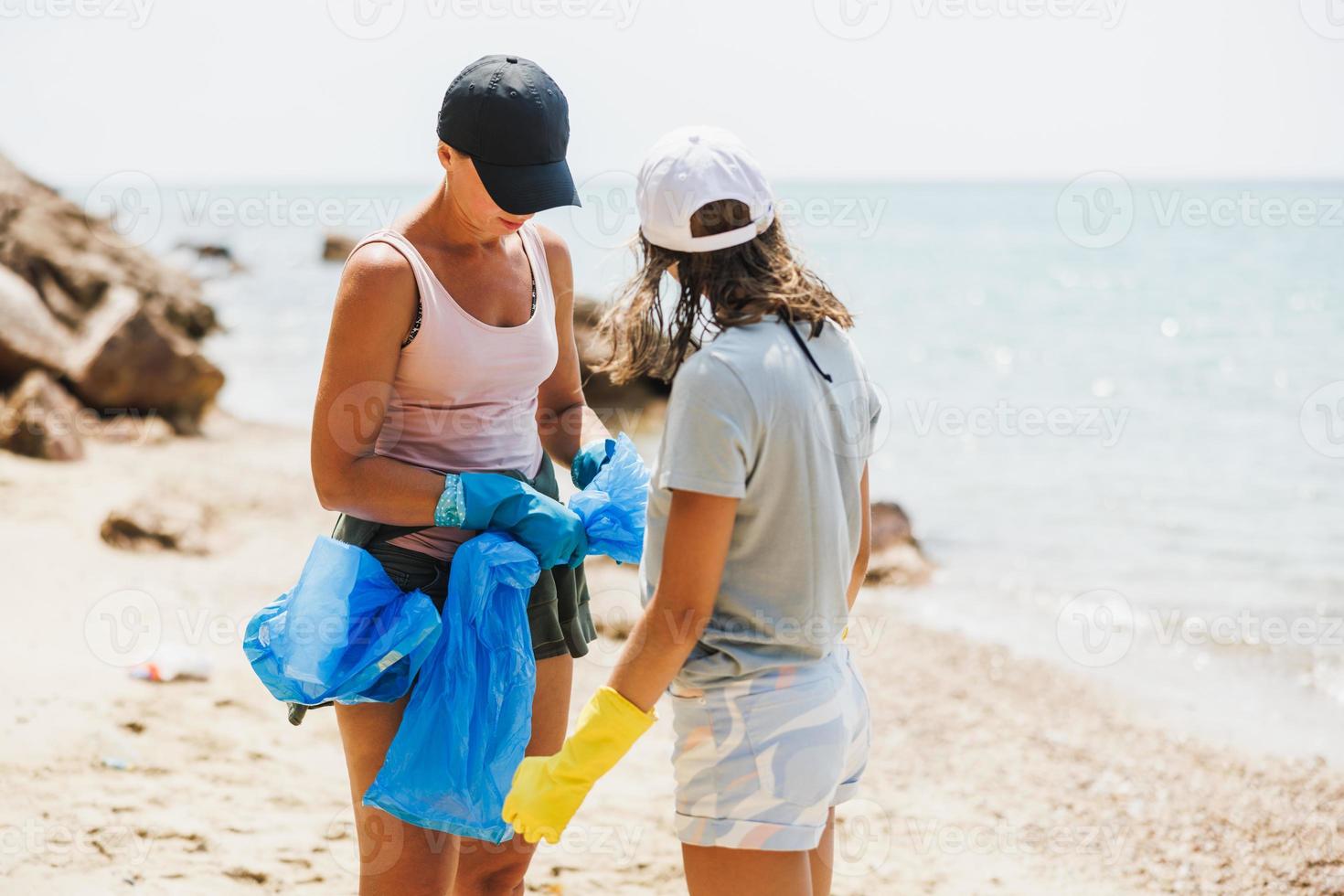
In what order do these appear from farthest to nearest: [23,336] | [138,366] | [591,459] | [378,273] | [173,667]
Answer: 1. [138,366]
2. [23,336]
3. [173,667]
4. [591,459]
5. [378,273]

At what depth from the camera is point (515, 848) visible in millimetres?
2252

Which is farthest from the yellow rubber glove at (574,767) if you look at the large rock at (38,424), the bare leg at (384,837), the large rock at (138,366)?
the large rock at (138,366)

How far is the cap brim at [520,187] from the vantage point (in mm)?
1986

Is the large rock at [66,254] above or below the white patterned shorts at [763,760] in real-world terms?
above

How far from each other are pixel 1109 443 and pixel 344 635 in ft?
31.5

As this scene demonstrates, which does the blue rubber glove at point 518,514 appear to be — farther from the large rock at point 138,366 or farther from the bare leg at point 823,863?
the large rock at point 138,366

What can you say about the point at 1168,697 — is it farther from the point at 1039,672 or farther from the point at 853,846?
the point at 853,846

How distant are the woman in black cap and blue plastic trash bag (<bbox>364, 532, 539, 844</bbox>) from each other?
0.07m

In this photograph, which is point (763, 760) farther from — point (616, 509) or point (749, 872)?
point (616, 509)

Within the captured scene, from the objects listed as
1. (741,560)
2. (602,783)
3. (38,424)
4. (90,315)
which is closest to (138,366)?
(90,315)

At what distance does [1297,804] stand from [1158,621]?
2.49 metres

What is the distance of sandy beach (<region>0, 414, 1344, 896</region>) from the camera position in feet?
10.4

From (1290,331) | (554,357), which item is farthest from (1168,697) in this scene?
(1290,331)

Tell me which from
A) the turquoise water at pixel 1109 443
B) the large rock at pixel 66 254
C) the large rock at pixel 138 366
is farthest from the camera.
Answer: the large rock at pixel 66 254
